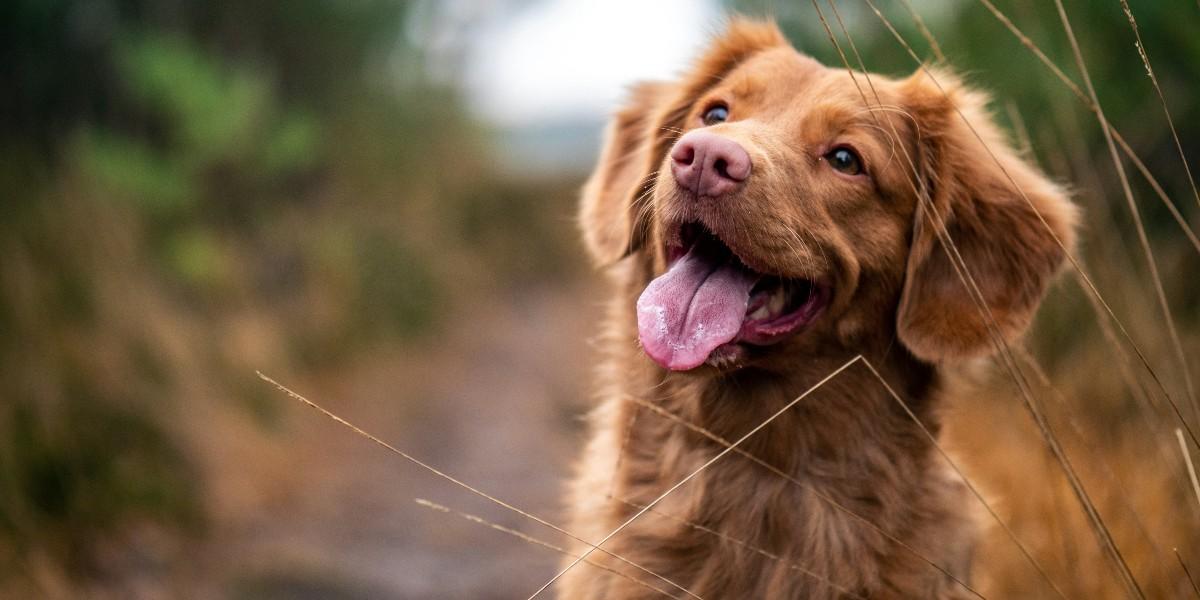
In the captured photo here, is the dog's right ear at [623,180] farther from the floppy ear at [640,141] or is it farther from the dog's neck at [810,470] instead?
the dog's neck at [810,470]

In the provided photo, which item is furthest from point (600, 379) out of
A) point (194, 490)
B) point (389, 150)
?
point (389, 150)

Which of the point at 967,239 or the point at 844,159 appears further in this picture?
the point at 967,239

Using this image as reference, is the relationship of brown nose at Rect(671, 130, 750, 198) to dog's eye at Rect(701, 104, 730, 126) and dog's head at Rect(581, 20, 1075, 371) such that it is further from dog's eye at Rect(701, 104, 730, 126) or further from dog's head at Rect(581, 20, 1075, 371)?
dog's eye at Rect(701, 104, 730, 126)

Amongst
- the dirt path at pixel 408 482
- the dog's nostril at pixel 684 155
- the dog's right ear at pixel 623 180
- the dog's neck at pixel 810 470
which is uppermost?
the dog's nostril at pixel 684 155

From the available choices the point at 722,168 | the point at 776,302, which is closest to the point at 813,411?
the point at 776,302

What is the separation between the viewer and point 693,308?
7.78 feet

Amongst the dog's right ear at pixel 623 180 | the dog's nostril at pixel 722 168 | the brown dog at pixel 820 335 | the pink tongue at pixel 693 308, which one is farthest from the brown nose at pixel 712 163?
the dog's right ear at pixel 623 180

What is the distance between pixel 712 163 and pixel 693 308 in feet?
1.21

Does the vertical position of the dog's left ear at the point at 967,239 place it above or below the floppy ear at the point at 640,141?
below

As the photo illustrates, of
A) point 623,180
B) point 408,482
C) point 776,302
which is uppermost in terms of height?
point 623,180

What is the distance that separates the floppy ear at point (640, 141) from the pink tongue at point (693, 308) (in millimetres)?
377

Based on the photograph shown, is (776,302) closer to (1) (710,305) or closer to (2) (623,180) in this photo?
(1) (710,305)

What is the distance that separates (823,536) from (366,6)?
19.5ft

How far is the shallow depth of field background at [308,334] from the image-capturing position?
12.2 ft
